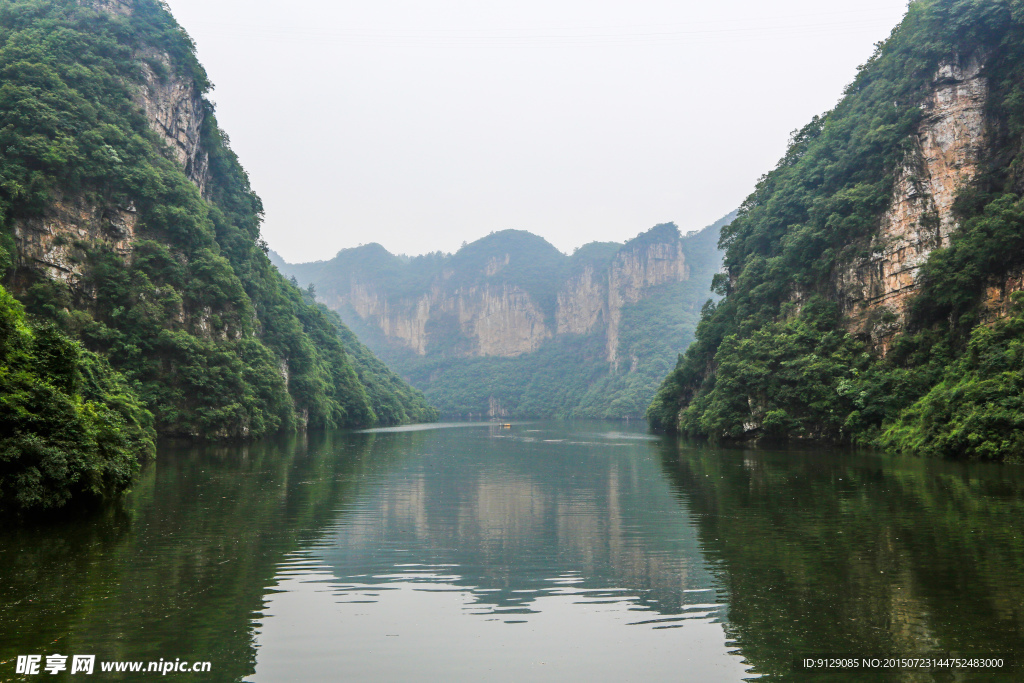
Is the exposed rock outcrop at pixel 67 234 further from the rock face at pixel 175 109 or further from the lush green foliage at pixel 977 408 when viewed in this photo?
the lush green foliage at pixel 977 408

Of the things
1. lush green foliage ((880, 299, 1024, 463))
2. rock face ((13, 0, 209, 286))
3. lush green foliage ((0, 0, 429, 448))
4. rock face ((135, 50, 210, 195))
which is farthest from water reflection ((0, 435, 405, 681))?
rock face ((135, 50, 210, 195))

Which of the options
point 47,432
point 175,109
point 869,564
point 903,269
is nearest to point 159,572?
point 47,432

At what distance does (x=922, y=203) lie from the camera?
193 feet

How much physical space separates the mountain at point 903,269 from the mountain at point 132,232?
139 ft

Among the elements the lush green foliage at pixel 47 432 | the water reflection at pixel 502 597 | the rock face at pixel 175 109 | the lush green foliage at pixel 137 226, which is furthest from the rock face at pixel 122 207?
the water reflection at pixel 502 597

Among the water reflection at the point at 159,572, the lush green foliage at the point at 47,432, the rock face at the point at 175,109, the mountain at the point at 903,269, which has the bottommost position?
the water reflection at the point at 159,572

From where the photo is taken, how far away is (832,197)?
66.1 metres

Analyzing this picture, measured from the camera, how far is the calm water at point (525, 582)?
10.4 metres

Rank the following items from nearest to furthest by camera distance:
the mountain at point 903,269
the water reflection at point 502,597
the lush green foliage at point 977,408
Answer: the water reflection at point 502,597 < the lush green foliage at point 977,408 < the mountain at point 903,269

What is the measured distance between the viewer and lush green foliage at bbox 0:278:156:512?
1956cm

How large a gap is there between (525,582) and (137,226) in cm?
6158

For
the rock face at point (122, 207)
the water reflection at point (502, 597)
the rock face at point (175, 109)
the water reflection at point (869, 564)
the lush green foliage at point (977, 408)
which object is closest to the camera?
the water reflection at point (502, 597)

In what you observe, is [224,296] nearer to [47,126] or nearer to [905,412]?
[47,126]

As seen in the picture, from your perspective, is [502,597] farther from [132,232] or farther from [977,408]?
[132,232]
